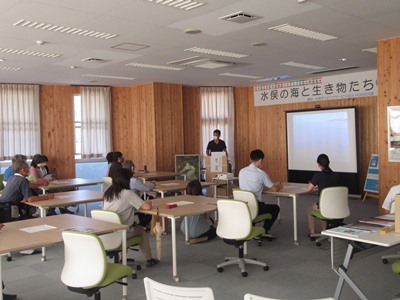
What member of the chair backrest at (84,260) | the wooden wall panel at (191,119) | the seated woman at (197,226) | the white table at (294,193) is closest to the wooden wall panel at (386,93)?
the white table at (294,193)

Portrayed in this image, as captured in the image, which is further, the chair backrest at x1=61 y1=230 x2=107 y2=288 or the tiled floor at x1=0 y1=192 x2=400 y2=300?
the tiled floor at x1=0 y1=192 x2=400 y2=300

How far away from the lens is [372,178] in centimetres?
984

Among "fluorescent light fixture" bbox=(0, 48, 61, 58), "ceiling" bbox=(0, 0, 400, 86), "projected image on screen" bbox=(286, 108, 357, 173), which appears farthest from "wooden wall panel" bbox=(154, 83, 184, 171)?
"fluorescent light fixture" bbox=(0, 48, 61, 58)

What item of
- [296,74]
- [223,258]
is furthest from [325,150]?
[223,258]

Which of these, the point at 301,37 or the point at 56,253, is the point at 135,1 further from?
the point at 56,253

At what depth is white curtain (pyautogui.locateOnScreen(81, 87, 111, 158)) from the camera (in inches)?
457

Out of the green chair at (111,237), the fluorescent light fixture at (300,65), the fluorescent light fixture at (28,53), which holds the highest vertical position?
the fluorescent light fixture at (300,65)

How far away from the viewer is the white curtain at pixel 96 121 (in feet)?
38.1

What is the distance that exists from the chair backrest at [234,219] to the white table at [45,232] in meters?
1.22

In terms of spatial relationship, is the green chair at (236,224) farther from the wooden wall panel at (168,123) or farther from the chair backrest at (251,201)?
the wooden wall panel at (168,123)

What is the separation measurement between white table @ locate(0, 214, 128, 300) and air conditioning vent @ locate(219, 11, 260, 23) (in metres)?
2.87

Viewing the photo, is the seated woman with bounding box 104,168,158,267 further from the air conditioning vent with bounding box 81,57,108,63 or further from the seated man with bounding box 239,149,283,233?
the air conditioning vent with bounding box 81,57,108,63

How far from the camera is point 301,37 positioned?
21.7 feet

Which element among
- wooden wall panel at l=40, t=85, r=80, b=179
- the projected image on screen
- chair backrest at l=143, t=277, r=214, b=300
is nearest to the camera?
chair backrest at l=143, t=277, r=214, b=300
